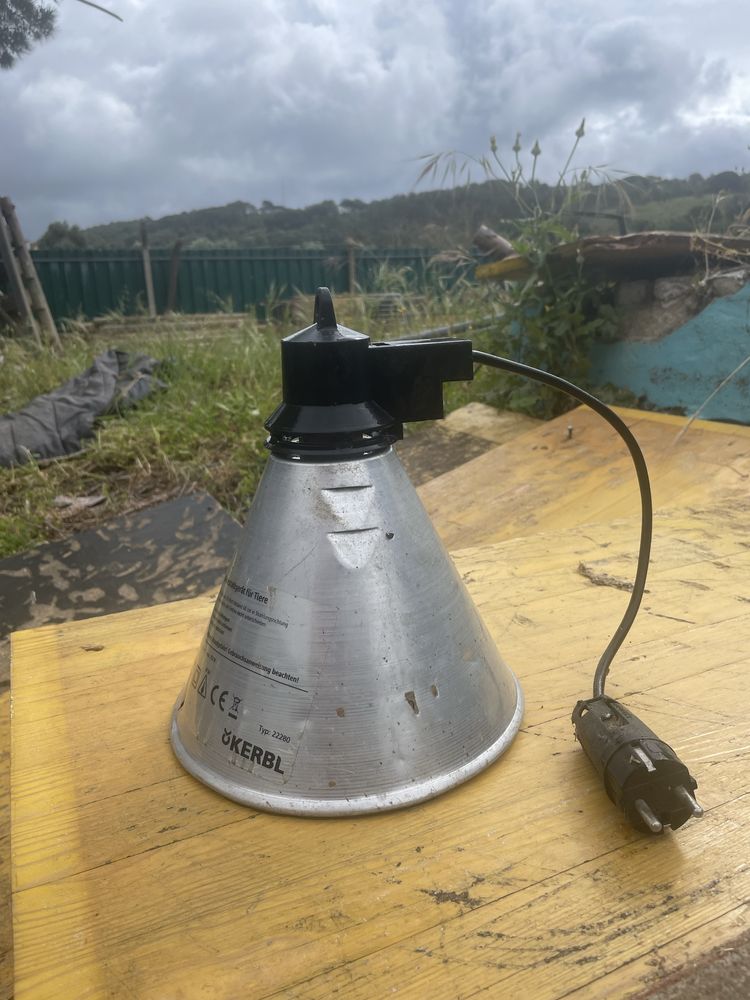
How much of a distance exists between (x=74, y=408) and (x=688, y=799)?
15.9 ft

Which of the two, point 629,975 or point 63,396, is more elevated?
point 629,975

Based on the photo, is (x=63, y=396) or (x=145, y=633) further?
(x=63, y=396)

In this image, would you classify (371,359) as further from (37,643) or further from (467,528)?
(467,528)

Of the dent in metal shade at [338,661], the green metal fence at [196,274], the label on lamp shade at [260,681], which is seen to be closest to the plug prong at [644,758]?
the dent in metal shade at [338,661]

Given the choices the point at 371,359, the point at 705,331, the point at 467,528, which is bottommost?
the point at 467,528

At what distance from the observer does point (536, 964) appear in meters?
0.71

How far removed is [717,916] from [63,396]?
5096 mm

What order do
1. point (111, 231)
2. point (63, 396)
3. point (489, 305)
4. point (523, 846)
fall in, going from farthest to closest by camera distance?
point (111, 231) < point (489, 305) < point (63, 396) < point (523, 846)

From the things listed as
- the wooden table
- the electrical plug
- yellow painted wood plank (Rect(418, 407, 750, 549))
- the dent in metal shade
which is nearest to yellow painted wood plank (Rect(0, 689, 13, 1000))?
the wooden table

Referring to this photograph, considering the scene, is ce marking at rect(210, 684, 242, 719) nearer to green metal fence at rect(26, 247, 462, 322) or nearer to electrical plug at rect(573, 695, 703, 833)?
electrical plug at rect(573, 695, 703, 833)

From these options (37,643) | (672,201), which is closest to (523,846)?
(37,643)

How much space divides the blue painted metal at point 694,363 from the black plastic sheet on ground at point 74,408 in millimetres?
3246

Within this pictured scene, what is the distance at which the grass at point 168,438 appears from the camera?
4.18 metres

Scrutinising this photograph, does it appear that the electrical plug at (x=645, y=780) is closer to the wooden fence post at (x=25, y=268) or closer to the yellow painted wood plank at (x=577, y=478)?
the yellow painted wood plank at (x=577, y=478)
